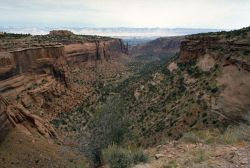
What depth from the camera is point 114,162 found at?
560 inches

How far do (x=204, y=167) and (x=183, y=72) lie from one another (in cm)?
3276

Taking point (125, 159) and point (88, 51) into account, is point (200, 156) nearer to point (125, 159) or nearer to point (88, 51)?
point (125, 159)

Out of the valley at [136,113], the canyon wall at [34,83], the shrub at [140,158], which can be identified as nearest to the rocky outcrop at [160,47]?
the valley at [136,113]

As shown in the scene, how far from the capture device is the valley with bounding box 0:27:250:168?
15.2 metres

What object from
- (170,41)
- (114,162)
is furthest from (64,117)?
(170,41)

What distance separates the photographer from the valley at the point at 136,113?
49.8 feet

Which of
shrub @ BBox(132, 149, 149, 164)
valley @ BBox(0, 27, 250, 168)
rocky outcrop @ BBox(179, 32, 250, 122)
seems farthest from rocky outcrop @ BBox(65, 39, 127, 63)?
shrub @ BBox(132, 149, 149, 164)

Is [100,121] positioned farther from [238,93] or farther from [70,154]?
[238,93]

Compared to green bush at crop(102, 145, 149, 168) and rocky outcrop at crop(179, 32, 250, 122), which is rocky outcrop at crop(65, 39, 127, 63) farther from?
green bush at crop(102, 145, 149, 168)

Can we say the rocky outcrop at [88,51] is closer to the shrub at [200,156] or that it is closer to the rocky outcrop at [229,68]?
Result: the rocky outcrop at [229,68]

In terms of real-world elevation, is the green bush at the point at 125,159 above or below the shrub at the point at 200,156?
below

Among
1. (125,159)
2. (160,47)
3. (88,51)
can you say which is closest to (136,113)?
(125,159)

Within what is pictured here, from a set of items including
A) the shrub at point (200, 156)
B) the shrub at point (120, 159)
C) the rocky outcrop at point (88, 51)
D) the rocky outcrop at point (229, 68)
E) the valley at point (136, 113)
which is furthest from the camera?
the rocky outcrop at point (88, 51)

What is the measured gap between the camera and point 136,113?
38.2 m
